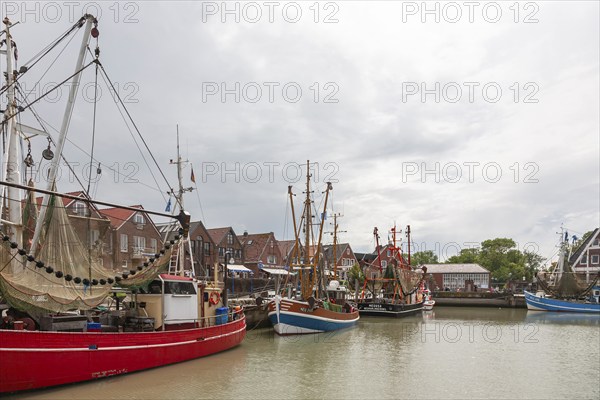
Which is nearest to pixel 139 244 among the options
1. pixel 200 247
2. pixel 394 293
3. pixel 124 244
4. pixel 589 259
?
pixel 124 244

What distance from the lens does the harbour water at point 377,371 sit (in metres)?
17.4

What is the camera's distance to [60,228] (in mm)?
17562

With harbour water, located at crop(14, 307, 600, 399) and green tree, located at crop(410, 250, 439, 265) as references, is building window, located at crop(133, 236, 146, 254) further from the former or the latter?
green tree, located at crop(410, 250, 439, 265)

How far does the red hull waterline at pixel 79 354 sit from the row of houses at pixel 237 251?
794 cm

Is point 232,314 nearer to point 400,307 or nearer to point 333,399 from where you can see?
point 333,399

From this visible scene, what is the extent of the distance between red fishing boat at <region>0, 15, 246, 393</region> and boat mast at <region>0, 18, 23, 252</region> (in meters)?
0.04

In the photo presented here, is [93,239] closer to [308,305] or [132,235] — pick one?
[308,305]

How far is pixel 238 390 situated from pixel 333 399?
137 inches

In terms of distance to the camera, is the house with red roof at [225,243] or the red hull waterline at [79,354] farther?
the house with red roof at [225,243]

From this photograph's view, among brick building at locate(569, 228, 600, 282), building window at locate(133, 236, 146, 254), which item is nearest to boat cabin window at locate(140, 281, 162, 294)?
building window at locate(133, 236, 146, 254)

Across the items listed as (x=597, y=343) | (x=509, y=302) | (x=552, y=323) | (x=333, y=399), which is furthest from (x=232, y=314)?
(x=509, y=302)

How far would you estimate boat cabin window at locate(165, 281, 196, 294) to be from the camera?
71.0ft

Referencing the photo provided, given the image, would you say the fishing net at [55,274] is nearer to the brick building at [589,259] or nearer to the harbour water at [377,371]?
the harbour water at [377,371]

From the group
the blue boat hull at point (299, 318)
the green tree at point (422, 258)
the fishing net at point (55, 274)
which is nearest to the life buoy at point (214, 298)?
the blue boat hull at point (299, 318)
